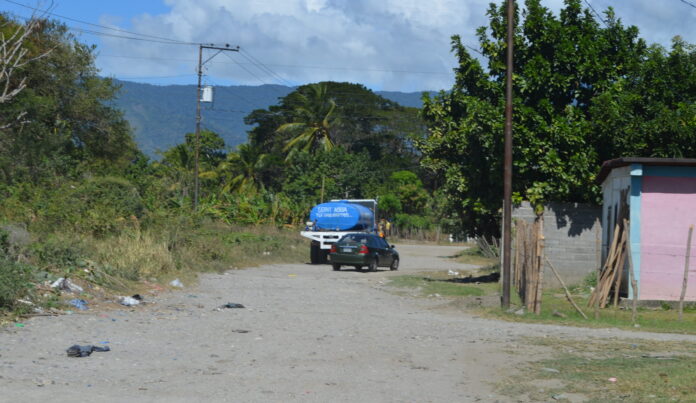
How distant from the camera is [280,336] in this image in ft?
44.5

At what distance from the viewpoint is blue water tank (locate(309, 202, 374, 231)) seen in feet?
125

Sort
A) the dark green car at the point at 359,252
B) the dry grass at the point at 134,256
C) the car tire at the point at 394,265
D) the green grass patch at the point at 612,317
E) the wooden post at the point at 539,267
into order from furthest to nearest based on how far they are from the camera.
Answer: the car tire at the point at 394,265 < the dark green car at the point at 359,252 < the dry grass at the point at 134,256 < the wooden post at the point at 539,267 < the green grass patch at the point at 612,317

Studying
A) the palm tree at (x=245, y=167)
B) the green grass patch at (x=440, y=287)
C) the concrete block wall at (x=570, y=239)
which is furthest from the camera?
the palm tree at (x=245, y=167)

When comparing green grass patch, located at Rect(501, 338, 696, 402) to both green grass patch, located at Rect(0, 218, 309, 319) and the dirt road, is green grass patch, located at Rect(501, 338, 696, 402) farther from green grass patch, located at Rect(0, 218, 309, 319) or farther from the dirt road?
green grass patch, located at Rect(0, 218, 309, 319)

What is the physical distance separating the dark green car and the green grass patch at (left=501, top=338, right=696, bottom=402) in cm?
1912

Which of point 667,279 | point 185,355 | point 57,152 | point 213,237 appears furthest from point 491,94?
point 57,152

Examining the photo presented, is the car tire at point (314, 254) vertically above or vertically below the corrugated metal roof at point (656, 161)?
below

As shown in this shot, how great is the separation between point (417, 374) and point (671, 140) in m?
16.1

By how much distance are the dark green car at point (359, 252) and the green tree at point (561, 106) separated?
235 inches

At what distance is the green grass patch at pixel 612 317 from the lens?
15.9 m

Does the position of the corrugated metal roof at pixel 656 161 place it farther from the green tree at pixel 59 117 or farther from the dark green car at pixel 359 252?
the green tree at pixel 59 117

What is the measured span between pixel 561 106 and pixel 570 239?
4371mm

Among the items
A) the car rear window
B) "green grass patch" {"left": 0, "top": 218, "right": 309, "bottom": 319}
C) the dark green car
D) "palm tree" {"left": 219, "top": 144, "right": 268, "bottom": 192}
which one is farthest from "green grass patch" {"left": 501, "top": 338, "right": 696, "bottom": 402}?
"palm tree" {"left": 219, "top": 144, "right": 268, "bottom": 192}

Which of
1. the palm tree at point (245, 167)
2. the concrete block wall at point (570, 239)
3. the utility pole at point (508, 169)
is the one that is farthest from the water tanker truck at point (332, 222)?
the palm tree at point (245, 167)
